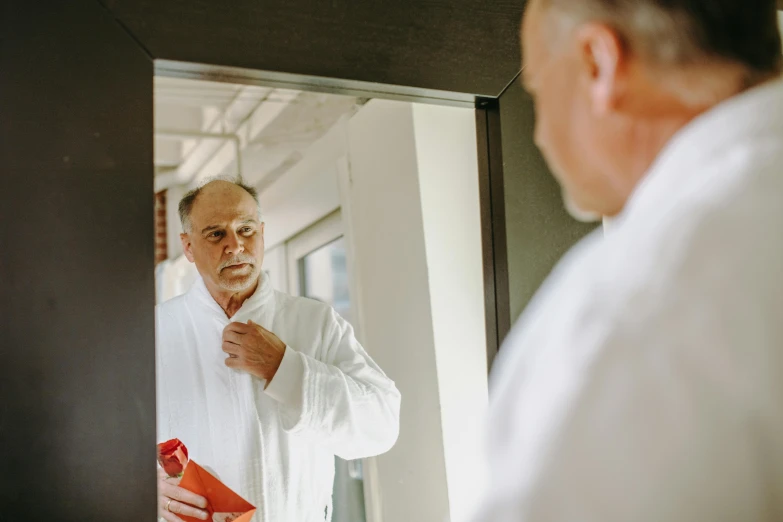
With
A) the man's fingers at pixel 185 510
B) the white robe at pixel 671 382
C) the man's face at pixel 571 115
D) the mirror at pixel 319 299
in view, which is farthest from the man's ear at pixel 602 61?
the man's fingers at pixel 185 510

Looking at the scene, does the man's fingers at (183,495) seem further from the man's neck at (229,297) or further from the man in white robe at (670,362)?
the man in white robe at (670,362)

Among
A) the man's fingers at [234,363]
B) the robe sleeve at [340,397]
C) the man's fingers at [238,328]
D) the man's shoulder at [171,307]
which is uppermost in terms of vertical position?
the man's shoulder at [171,307]

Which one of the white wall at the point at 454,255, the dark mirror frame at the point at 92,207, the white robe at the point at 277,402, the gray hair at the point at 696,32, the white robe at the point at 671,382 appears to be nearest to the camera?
the white robe at the point at 671,382

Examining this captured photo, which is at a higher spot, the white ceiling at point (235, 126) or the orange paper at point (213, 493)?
the white ceiling at point (235, 126)

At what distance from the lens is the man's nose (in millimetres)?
856

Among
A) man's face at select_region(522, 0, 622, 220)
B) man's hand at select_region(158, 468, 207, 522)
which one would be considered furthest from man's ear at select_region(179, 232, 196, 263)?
man's face at select_region(522, 0, 622, 220)

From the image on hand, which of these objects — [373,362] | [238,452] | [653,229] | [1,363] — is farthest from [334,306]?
[653,229]

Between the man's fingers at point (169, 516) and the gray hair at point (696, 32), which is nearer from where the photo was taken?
the gray hair at point (696, 32)

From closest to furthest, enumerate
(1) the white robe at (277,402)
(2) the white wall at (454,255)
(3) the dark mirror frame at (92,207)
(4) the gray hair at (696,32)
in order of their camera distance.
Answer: (4) the gray hair at (696,32)
(3) the dark mirror frame at (92,207)
(1) the white robe at (277,402)
(2) the white wall at (454,255)

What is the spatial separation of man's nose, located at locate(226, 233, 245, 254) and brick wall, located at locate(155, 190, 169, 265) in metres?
0.07

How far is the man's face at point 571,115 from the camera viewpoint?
Result: 0.43m

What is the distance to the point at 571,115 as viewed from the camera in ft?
1.46

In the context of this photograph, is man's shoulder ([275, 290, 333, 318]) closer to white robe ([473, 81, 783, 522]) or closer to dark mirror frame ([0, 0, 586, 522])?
dark mirror frame ([0, 0, 586, 522])

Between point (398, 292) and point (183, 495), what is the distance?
317mm
